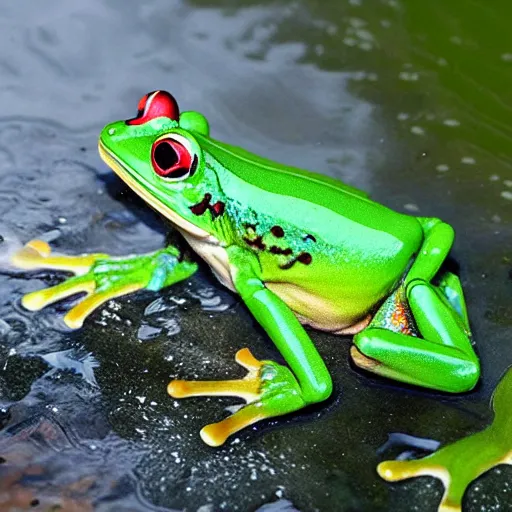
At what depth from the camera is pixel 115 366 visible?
267 centimetres

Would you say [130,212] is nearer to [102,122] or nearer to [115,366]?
[102,122]

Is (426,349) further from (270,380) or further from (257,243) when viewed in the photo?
(257,243)

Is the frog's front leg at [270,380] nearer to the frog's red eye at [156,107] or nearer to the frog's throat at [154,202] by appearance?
the frog's throat at [154,202]

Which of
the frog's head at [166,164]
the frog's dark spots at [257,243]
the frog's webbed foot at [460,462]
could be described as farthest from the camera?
the frog's dark spots at [257,243]

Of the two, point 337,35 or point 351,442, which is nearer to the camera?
point 351,442

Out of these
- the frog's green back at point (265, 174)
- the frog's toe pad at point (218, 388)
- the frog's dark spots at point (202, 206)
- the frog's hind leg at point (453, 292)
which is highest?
the frog's green back at point (265, 174)

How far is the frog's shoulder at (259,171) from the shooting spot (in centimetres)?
267

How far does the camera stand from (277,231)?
8.76ft

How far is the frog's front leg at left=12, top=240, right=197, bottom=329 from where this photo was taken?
2889 millimetres

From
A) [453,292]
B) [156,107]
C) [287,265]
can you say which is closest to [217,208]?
[287,265]

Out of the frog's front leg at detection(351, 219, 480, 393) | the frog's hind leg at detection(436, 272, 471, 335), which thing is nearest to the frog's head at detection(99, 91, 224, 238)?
the frog's front leg at detection(351, 219, 480, 393)

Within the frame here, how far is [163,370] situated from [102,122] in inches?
56.3

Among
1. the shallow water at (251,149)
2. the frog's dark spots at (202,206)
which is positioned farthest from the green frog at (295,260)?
the shallow water at (251,149)

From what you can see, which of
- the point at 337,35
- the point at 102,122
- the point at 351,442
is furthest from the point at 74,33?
the point at 351,442
